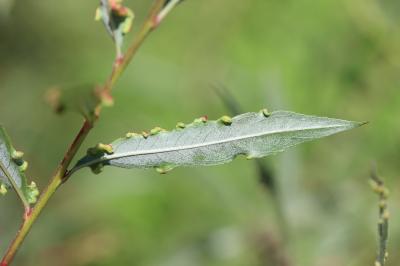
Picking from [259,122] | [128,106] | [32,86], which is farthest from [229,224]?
[259,122]

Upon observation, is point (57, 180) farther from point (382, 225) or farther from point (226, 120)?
point (382, 225)

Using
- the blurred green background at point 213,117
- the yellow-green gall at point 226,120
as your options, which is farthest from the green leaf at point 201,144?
the blurred green background at point 213,117

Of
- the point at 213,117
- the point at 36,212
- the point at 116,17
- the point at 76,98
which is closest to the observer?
the point at 76,98

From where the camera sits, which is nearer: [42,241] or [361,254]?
[361,254]

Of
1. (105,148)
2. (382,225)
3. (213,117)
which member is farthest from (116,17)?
(213,117)

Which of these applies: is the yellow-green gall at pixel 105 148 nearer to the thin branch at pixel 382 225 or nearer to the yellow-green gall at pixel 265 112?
the yellow-green gall at pixel 265 112

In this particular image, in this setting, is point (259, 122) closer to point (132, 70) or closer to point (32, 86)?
point (132, 70)
